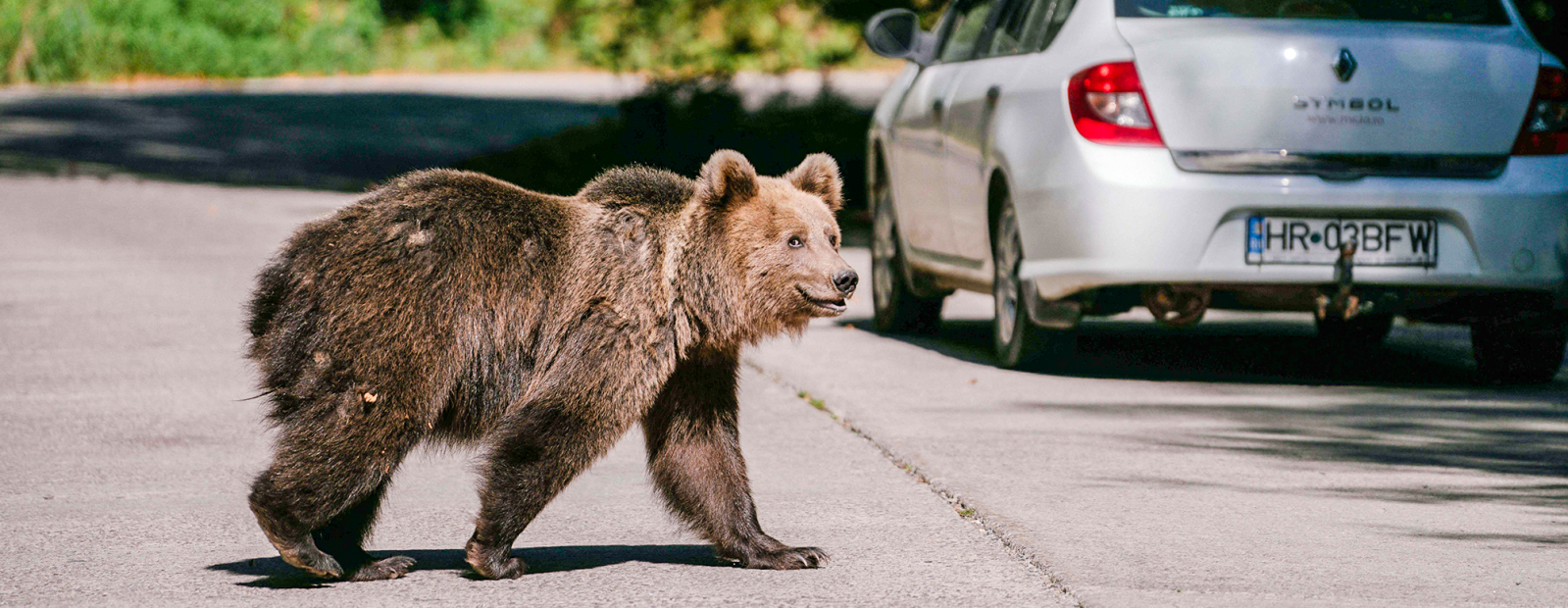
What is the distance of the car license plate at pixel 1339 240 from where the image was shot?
8.34m

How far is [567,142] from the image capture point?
26234mm

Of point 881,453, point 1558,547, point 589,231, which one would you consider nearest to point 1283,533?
point 1558,547

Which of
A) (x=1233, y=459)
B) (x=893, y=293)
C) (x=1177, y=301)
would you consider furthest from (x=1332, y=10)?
(x=893, y=293)

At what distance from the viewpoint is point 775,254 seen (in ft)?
17.2

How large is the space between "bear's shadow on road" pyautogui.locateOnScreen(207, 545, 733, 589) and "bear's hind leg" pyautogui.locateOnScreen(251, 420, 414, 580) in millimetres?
240

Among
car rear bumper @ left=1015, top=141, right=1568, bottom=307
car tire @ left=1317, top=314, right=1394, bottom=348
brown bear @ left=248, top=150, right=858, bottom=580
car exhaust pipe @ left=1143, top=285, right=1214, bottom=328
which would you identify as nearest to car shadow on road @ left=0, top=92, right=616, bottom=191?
car tire @ left=1317, top=314, right=1394, bottom=348

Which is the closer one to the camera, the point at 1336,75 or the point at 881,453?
the point at 881,453

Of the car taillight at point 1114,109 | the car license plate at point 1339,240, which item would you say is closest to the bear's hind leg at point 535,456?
the car taillight at point 1114,109

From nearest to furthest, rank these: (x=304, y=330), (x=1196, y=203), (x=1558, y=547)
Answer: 1. (x=304, y=330)
2. (x=1558, y=547)
3. (x=1196, y=203)

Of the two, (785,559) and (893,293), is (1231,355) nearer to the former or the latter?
(893,293)

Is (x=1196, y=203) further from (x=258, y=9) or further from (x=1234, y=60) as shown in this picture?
(x=258, y=9)

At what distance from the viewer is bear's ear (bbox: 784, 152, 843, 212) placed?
5.49m

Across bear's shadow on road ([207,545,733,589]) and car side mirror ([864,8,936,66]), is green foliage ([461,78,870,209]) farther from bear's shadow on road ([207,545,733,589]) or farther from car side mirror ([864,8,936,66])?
bear's shadow on road ([207,545,733,589])

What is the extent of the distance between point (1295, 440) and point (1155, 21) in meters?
2.13
